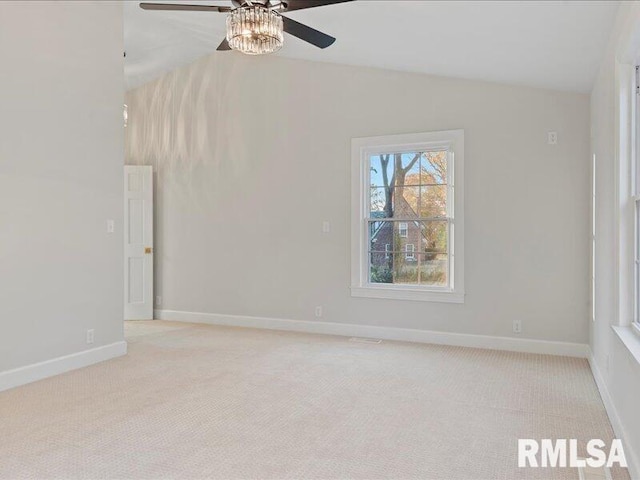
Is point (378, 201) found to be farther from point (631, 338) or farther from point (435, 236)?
point (631, 338)

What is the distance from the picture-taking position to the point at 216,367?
434 centimetres

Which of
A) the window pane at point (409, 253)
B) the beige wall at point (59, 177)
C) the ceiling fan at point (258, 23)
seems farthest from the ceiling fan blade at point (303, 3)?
the window pane at point (409, 253)

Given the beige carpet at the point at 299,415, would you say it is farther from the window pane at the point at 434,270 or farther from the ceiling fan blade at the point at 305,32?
the ceiling fan blade at the point at 305,32

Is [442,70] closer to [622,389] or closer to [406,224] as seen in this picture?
[406,224]

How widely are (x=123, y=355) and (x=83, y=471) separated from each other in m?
2.39

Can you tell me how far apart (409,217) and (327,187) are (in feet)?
3.30

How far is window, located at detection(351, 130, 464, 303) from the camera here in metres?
5.22

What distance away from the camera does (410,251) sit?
215 inches

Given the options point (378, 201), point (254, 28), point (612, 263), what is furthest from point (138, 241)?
point (612, 263)

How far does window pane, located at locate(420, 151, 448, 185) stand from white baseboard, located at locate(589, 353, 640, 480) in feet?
7.30

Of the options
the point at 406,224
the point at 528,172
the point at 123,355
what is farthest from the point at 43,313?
the point at 528,172

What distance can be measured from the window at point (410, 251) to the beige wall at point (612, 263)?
1.89 metres

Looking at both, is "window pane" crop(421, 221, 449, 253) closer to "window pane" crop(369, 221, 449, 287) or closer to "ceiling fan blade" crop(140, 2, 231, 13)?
"window pane" crop(369, 221, 449, 287)

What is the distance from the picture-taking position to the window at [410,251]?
5.46 meters
